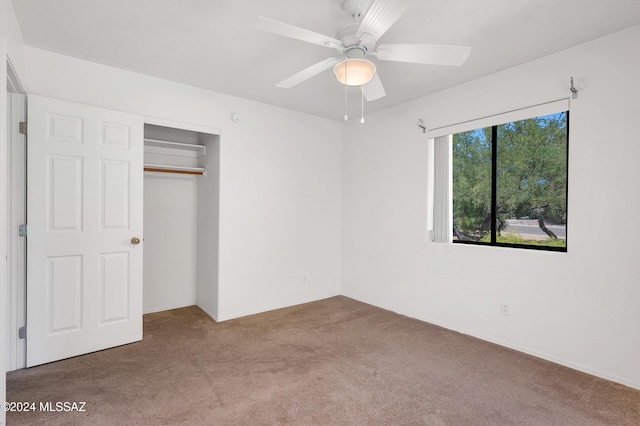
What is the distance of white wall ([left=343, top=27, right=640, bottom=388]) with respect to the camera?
232 cm

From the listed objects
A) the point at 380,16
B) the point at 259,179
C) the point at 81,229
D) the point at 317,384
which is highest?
the point at 380,16

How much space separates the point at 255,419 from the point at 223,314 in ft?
5.93

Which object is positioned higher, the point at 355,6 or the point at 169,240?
the point at 355,6

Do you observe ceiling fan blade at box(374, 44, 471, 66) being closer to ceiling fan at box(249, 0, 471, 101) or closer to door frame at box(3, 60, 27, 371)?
ceiling fan at box(249, 0, 471, 101)

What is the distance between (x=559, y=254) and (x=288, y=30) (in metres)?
2.66

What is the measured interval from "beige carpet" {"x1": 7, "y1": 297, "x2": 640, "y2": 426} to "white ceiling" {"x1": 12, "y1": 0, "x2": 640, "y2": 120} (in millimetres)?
2503

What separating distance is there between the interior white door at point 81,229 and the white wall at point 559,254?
2.81 meters

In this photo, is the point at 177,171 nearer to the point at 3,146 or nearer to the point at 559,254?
the point at 3,146

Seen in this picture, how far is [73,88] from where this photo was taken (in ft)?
9.02

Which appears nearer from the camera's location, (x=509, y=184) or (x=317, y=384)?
(x=317, y=384)

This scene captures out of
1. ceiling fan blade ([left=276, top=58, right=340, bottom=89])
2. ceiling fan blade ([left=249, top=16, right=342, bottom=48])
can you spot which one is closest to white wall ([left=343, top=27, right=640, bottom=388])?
ceiling fan blade ([left=276, top=58, right=340, bottom=89])

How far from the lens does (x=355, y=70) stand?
198 centimetres

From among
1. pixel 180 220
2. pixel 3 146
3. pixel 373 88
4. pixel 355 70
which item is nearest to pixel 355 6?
pixel 355 70

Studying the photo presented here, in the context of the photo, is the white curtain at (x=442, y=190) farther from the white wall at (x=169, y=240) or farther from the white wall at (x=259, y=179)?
the white wall at (x=169, y=240)
